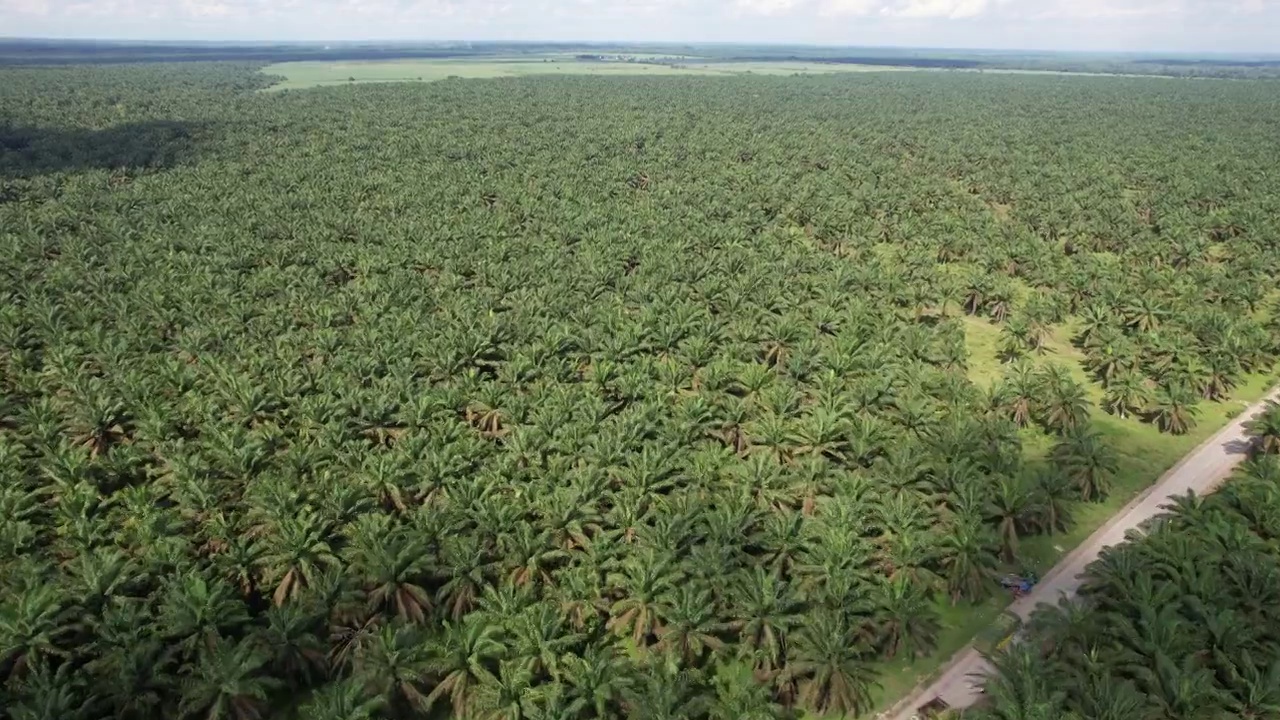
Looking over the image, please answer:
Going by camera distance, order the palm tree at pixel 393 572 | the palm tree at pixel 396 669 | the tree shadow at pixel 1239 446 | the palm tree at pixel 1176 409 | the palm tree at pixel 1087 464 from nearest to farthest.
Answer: the palm tree at pixel 396 669 → the palm tree at pixel 393 572 → the palm tree at pixel 1087 464 → the tree shadow at pixel 1239 446 → the palm tree at pixel 1176 409

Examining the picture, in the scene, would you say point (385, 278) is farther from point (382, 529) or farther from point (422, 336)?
point (382, 529)

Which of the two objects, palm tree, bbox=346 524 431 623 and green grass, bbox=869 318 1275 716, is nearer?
palm tree, bbox=346 524 431 623

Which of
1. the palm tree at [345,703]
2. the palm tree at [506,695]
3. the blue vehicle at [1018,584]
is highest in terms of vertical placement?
the palm tree at [345,703]

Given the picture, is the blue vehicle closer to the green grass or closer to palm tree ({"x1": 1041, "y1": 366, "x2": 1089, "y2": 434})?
the green grass

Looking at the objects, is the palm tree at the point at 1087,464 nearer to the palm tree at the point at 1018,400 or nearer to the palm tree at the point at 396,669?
the palm tree at the point at 1018,400

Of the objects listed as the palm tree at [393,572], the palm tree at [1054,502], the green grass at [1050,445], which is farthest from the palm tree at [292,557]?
the palm tree at [1054,502]

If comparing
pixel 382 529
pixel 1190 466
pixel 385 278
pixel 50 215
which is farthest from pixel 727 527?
pixel 50 215

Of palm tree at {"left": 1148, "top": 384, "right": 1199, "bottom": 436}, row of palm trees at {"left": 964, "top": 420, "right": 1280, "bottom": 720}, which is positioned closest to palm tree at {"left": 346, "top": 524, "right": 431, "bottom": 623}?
row of palm trees at {"left": 964, "top": 420, "right": 1280, "bottom": 720}
